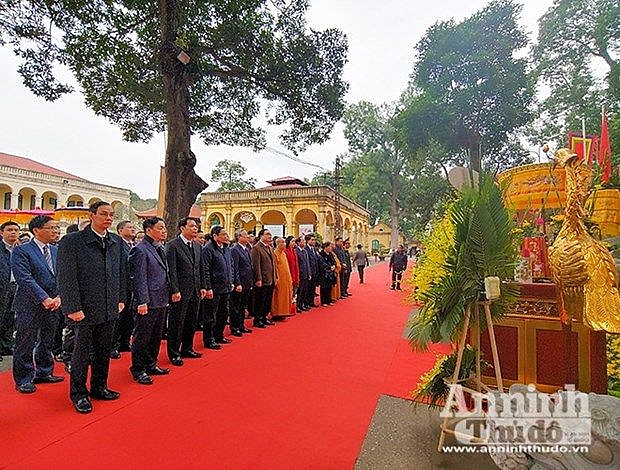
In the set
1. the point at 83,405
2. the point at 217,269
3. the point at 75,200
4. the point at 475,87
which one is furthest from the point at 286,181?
the point at 83,405

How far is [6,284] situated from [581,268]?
16.4ft

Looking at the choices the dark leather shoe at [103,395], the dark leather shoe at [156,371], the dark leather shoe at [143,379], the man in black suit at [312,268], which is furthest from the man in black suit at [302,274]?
the dark leather shoe at [103,395]

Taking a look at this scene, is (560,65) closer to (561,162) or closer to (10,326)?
(561,162)

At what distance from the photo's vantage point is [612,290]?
221cm

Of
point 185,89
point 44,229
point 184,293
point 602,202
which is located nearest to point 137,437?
point 184,293

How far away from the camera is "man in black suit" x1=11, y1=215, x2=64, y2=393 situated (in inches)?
127

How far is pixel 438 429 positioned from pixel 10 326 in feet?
16.0

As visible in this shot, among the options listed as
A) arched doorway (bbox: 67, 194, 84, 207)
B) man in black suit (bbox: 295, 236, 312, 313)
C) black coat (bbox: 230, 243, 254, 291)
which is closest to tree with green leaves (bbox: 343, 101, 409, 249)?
arched doorway (bbox: 67, 194, 84, 207)

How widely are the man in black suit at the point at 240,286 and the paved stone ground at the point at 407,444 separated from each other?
3034mm

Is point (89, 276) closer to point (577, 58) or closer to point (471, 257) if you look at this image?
point (471, 257)

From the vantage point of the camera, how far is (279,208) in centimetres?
2183

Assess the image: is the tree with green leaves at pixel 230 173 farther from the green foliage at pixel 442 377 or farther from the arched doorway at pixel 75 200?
the green foliage at pixel 442 377

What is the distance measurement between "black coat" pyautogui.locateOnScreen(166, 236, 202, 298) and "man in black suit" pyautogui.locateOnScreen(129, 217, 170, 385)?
0.52 feet

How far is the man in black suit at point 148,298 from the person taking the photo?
3539 millimetres
